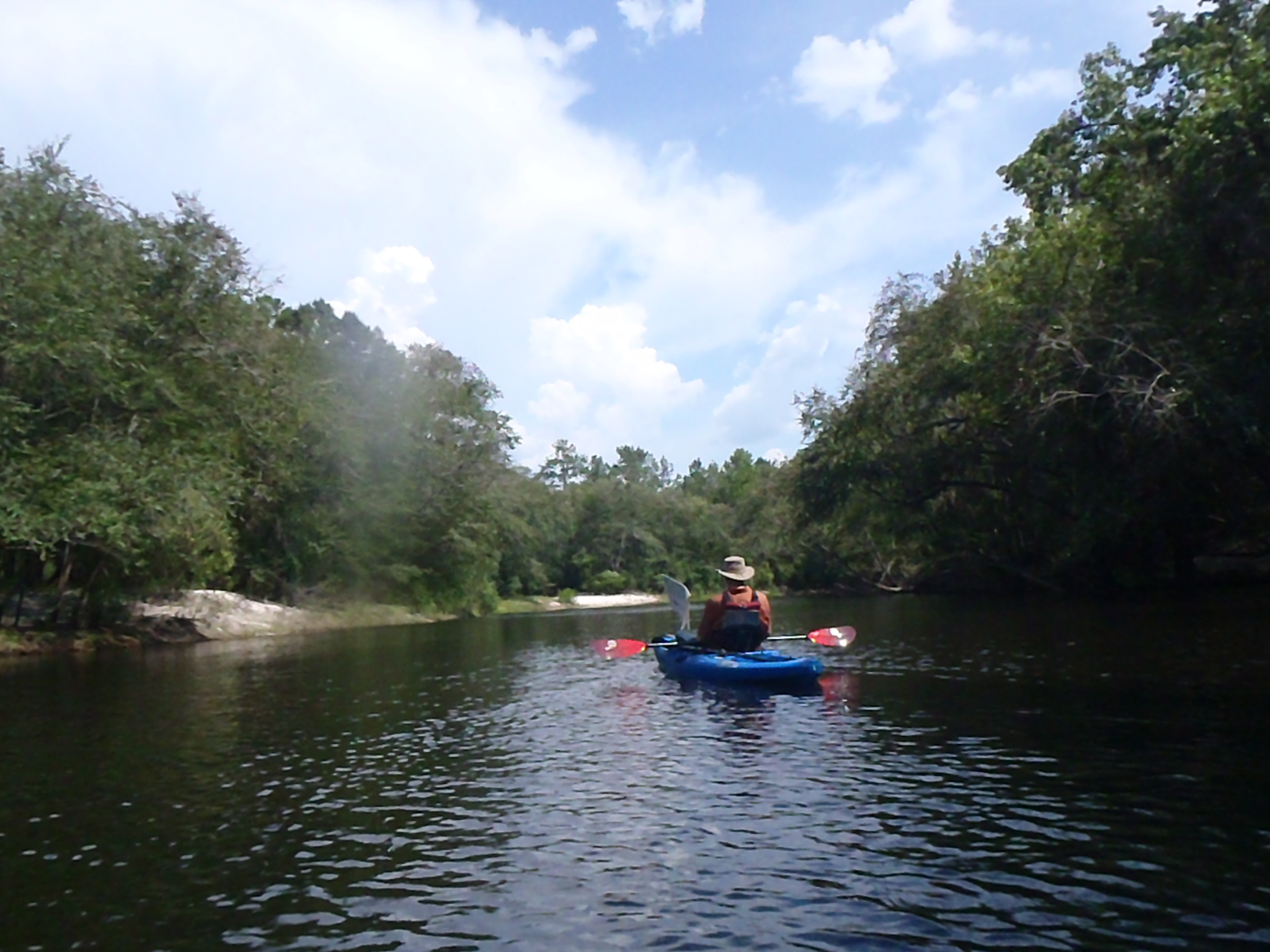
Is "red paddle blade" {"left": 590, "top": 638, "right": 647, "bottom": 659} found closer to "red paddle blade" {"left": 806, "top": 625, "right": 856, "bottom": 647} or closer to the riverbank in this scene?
"red paddle blade" {"left": 806, "top": 625, "right": 856, "bottom": 647}

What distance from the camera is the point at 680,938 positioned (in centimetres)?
638

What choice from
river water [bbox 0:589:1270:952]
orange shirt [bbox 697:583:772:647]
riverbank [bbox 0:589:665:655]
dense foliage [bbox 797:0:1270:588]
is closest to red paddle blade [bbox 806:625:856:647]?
river water [bbox 0:589:1270:952]

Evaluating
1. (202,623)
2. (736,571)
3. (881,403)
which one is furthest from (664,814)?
(881,403)

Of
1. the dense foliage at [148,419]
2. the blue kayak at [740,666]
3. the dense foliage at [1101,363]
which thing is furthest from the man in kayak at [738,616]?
the dense foliage at [148,419]

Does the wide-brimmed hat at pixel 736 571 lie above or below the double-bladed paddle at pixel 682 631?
above

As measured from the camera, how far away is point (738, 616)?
720 inches

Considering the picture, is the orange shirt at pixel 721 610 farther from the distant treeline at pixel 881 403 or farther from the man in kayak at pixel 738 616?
the distant treeline at pixel 881 403

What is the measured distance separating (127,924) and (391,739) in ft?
22.7

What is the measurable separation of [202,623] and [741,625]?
78.0ft

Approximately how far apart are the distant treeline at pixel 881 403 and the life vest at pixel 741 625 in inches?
515

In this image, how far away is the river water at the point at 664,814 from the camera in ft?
21.9

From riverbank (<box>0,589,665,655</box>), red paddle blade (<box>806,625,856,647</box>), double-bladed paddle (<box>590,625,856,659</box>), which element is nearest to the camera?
double-bladed paddle (<box>590,625,856,659</box>)

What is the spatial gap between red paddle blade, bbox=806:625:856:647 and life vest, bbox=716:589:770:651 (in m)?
2.54

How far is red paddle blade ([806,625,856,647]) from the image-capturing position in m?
20.7
